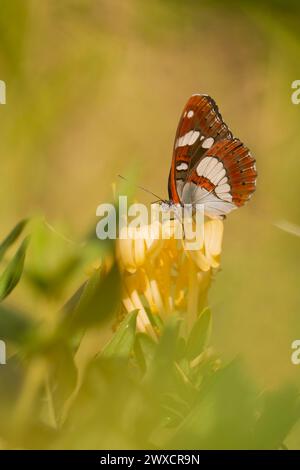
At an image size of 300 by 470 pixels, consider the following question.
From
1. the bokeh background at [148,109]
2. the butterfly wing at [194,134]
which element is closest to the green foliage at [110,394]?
the butterfly wing at [194,134]

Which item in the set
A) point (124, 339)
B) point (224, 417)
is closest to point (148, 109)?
point (124, 339)

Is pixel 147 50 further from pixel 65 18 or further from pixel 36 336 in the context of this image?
pixel 36 336

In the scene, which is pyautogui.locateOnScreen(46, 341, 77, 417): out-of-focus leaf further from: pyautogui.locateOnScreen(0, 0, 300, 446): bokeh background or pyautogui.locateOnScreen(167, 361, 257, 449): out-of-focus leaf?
pyautogui.locateOnScreen(0, 0, 300, 446): bokeh background

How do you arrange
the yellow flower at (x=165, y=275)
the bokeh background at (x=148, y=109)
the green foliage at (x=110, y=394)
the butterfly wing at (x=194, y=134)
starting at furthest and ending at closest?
1. the bokeh background at (x=148, y=109)
2. the butterfly wing at (x=194, y=134)
3. the yellow flower at (x=165, y=275)
4. the green foliage at (x=110, y=394)

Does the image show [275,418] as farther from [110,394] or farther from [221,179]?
[221,179]

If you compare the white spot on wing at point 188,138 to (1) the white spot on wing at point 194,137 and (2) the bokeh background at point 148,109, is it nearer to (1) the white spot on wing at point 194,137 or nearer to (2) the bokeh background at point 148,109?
(1) the white spot on wing at point 194,137

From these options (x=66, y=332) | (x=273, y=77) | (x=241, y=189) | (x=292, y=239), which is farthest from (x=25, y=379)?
(x=273, y=77)

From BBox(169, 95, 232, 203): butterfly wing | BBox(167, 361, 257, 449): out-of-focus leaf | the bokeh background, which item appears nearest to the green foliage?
BBox(167, 361, 257, 449): out-of-focus leaf
